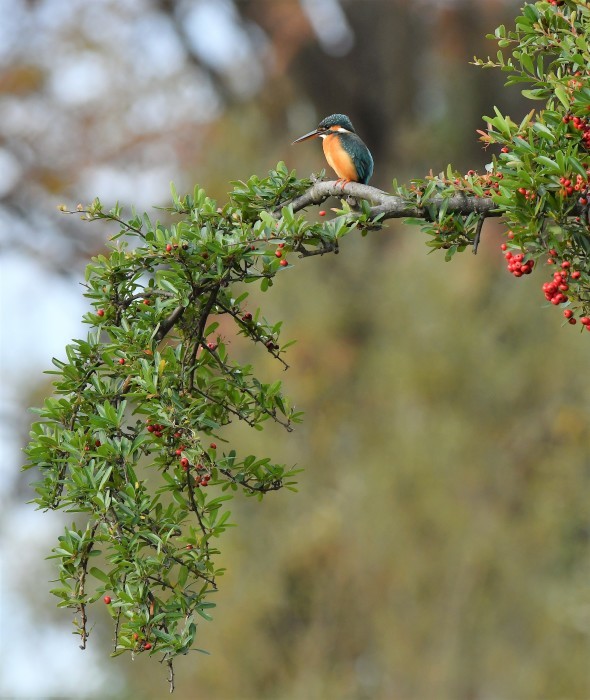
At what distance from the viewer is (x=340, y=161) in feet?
10.9

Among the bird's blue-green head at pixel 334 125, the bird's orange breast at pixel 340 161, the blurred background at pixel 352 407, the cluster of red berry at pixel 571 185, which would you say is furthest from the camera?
the blurred background at pixel 352 407

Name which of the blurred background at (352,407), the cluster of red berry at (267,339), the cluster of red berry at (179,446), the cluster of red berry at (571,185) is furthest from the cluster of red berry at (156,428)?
the blurred background at (352,407)

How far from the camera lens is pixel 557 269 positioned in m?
2.54

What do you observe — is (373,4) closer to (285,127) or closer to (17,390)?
(285,127)

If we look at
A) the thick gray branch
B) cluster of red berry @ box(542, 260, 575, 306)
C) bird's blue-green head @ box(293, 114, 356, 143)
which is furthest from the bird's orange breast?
cluster of red berry @ box(542, 260, 575, 306)

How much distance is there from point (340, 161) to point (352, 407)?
27.1ft

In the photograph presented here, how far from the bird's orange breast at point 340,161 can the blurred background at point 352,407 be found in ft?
18.4

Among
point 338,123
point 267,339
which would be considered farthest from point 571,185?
point 338,123

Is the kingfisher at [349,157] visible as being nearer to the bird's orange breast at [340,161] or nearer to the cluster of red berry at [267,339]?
the bird's orange breast at [340,161]

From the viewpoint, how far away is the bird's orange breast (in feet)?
10.8

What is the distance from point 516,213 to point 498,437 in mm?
8423

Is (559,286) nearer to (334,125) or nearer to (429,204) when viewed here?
(429,204)

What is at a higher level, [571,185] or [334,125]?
[334,125]

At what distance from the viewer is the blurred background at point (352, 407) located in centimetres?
1004
